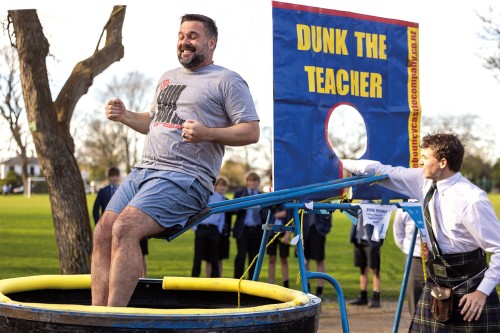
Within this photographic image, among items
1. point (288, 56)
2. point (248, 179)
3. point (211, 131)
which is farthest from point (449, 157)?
point (248, 179)

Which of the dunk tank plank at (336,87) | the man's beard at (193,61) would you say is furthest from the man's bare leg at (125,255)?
the dunk tank plank at (336,87)

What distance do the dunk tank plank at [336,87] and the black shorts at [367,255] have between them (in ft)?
20.3

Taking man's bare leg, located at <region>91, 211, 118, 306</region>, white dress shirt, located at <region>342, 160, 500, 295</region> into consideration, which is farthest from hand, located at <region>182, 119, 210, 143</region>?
white dress shirt, located at <region>342, 160, 500, 295</region>

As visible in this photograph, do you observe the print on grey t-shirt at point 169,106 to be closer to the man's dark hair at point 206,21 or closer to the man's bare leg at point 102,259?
the man's dark hair at point 206,21

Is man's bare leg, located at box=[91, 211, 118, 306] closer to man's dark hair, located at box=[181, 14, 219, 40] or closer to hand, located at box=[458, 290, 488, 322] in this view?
man's dark hair, located at box=[181, 14, 219, 40]

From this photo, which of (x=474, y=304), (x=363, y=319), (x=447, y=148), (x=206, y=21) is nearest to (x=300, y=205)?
(x=447, y=148)

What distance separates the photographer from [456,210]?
503 cm

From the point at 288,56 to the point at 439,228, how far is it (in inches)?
54.8

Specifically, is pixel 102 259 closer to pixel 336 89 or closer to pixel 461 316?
pixel 336 89

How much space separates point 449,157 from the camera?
5180 mm

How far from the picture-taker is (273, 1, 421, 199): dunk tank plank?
16.6ft

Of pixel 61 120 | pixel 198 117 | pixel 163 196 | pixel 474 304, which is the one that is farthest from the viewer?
pixel 61 120

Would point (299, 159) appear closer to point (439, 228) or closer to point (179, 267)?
point (439, 228)

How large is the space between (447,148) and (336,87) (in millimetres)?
783
